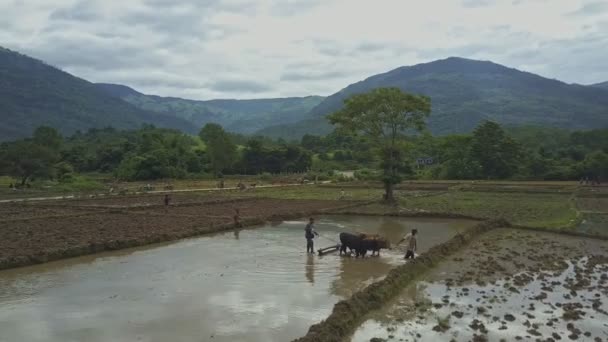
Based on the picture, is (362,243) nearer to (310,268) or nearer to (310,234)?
(310,234)

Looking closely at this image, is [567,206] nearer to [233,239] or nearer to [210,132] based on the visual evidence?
[233,239]

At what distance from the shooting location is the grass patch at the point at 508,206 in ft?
101

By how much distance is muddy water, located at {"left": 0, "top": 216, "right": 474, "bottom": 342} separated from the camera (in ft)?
37.1

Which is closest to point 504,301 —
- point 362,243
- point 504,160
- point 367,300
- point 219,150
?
point 367,300

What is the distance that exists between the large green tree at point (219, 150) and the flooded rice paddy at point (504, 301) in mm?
70602

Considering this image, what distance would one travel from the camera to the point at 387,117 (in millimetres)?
42000

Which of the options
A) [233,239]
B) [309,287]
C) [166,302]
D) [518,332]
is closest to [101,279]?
[166,302]

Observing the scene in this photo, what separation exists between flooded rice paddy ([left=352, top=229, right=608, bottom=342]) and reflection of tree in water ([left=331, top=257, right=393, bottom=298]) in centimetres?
143

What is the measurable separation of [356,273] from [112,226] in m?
16.2

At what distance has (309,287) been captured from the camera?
1531 cm

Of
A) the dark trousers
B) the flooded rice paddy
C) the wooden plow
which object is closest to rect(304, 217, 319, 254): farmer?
the dark trousers

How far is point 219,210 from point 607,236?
24.7m

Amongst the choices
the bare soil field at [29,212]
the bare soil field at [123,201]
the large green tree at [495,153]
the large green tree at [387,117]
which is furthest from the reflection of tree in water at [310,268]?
the large green tree at [495,153]

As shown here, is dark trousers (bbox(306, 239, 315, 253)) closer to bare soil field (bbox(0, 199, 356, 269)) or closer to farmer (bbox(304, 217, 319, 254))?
farmer (bbox(304, 217, 319, 254))
